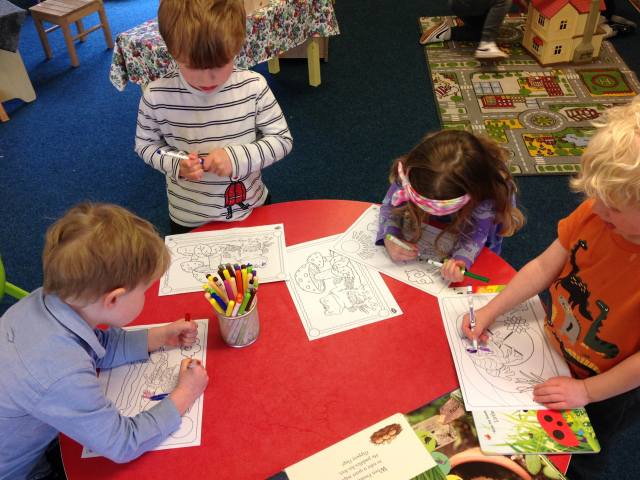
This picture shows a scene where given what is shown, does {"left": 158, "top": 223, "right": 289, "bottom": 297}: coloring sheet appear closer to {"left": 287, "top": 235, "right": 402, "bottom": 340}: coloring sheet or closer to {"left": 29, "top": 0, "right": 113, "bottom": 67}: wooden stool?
{"left": 287, "top": 235, "right": 402, "bottom": 340}: coloring sheet

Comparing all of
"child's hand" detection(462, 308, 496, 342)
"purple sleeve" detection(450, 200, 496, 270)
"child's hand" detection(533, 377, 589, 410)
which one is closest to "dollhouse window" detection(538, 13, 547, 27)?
"purple sleeve" detection(450, 200, 496, 270)

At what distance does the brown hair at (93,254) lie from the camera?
2.62 feet

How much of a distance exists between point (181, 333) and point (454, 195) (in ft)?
2.10

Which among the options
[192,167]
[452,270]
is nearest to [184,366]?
[192,167]

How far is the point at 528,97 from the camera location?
2912mm

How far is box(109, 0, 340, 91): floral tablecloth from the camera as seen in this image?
2354 mm

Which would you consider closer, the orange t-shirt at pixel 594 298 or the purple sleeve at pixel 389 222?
the orange t-shirt at pixel 594 298

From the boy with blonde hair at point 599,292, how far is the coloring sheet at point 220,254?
45cm

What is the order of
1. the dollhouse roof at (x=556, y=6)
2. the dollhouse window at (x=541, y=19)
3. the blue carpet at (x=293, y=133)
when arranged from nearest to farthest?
1. the blue carpet at (x=293, y=133)
2. the dollhouse roof at (x=556, y=6)
3. the dollhouse window at (x=541, y=19)

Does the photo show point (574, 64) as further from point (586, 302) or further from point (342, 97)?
point (586, 302)

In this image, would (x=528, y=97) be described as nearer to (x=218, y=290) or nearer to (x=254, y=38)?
(x=254, y=38)

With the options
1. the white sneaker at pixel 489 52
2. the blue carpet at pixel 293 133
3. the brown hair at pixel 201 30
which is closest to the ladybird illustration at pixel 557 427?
the brown hair at pixel 201 30

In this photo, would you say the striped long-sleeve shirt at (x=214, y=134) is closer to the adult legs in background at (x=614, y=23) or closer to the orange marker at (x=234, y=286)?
the orange marker at (x=234, y=286)

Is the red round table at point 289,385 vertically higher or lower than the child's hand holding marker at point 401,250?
lower
